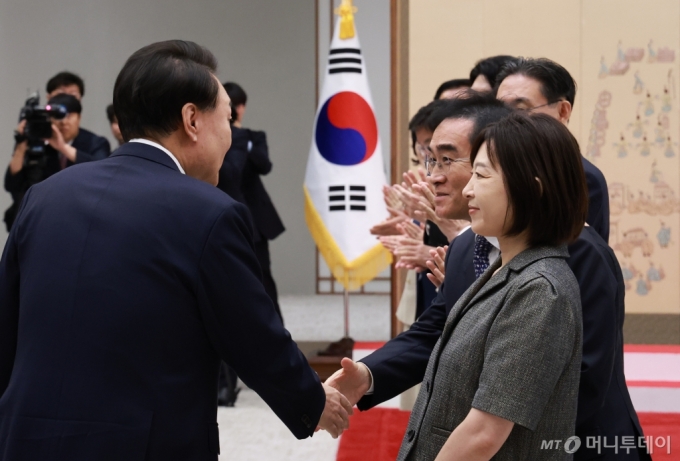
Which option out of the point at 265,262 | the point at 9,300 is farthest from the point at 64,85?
the point at 9,300

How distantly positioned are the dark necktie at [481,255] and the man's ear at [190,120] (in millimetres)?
602

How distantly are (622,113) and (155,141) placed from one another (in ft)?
12.8

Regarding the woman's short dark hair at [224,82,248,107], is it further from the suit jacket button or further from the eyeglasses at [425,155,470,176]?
the suit jacket button

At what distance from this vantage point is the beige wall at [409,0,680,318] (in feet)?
16.6

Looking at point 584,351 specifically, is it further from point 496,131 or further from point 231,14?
point 231,14

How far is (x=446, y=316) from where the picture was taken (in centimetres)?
201

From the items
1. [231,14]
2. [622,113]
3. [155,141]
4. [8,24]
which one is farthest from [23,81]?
[155,141]

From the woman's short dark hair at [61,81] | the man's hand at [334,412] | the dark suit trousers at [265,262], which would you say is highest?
the woman's short dark hair at [61,81]

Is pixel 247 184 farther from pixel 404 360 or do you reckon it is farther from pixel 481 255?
pixel 481 255

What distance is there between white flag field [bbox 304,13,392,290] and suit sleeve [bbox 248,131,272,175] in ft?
1.77

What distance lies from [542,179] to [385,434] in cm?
277

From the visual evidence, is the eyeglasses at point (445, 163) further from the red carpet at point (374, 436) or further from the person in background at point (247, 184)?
the person in background at point (247, 184)

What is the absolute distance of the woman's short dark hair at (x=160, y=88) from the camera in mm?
1680

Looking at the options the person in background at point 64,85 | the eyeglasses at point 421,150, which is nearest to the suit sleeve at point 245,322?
the eyeglasses at point 421,150
